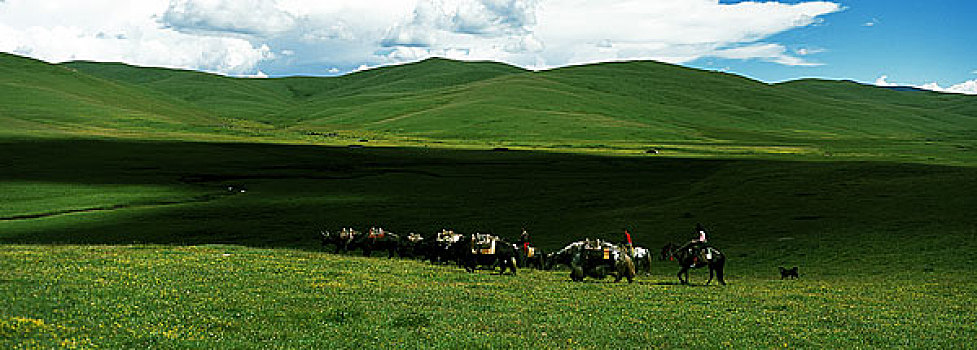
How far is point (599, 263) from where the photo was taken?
3375 cm

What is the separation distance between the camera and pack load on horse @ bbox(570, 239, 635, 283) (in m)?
→ 33.5

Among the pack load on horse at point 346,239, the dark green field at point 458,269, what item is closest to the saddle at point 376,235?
the pack load on horse at point 346,239

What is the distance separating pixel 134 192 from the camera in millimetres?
86688

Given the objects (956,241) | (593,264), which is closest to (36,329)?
(593,264)

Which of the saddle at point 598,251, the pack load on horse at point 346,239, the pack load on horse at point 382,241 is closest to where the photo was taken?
the saddle at point 598,251

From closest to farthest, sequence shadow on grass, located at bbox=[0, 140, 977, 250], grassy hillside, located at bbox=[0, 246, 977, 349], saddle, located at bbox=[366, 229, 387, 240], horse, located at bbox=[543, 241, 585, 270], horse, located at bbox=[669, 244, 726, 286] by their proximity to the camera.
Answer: grassy hillside, located at bbox=[0, 246, 977, 349] → horse, located at bbox=[669, 244, 726, 286] → horse, located at bbox=[543, 241, 585, 270] → saddle, located at bbox=[366, 229, 387, 240] → shadow on grass, located at bbox=[0, 140, 977, 250]

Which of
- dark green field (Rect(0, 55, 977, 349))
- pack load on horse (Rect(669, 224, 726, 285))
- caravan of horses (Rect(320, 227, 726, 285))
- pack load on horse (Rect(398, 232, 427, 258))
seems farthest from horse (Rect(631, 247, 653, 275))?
pack load on horse (Rect(398, 232, 427, 258))

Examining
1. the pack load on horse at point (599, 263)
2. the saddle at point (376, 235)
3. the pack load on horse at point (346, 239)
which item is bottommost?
the pack load on horse at point (346, 239)

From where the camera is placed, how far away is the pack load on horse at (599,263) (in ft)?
110

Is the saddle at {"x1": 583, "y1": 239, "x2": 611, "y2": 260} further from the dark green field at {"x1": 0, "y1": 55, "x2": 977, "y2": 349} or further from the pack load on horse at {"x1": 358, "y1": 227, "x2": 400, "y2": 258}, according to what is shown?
the pack load on horse at {"x1": 358, "y1": 227, "x2": 400, "y2": 258}

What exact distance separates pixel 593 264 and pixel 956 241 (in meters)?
30.0

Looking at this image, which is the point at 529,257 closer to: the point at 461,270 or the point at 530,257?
the point at 530,257

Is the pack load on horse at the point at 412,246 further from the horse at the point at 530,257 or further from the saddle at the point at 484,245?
the saddle at the point at 484,245

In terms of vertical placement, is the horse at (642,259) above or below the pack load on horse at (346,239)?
above
